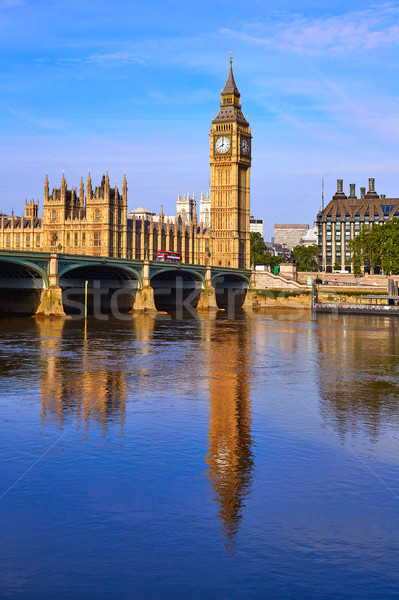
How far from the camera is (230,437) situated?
3053 centimetres

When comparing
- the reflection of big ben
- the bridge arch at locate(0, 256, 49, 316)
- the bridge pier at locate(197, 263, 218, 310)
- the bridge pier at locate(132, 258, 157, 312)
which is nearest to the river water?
the reflection of big ben

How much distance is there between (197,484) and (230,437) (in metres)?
6.85

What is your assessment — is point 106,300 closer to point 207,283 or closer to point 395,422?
point 207,283

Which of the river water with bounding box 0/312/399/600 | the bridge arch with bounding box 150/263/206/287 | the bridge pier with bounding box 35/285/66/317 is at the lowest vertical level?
the river water with bounding box 0/312/399/600

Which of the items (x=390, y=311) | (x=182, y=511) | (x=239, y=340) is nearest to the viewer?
(x=182, y=511)

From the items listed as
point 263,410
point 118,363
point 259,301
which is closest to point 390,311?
point 259,301

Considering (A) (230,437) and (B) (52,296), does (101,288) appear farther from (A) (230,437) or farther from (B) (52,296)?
(A) (230,437)

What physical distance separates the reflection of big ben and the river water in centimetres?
10

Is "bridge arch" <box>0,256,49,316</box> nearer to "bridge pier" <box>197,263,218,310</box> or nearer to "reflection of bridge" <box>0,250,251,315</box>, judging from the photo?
"reflection of bridge" <box>0,250,251,315</box>

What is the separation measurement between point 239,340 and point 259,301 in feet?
300

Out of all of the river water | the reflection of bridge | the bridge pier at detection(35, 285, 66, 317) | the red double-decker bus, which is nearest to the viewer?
the river water

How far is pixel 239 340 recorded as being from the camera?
7600 centimetres

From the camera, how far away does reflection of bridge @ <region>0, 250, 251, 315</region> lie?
321 feet
